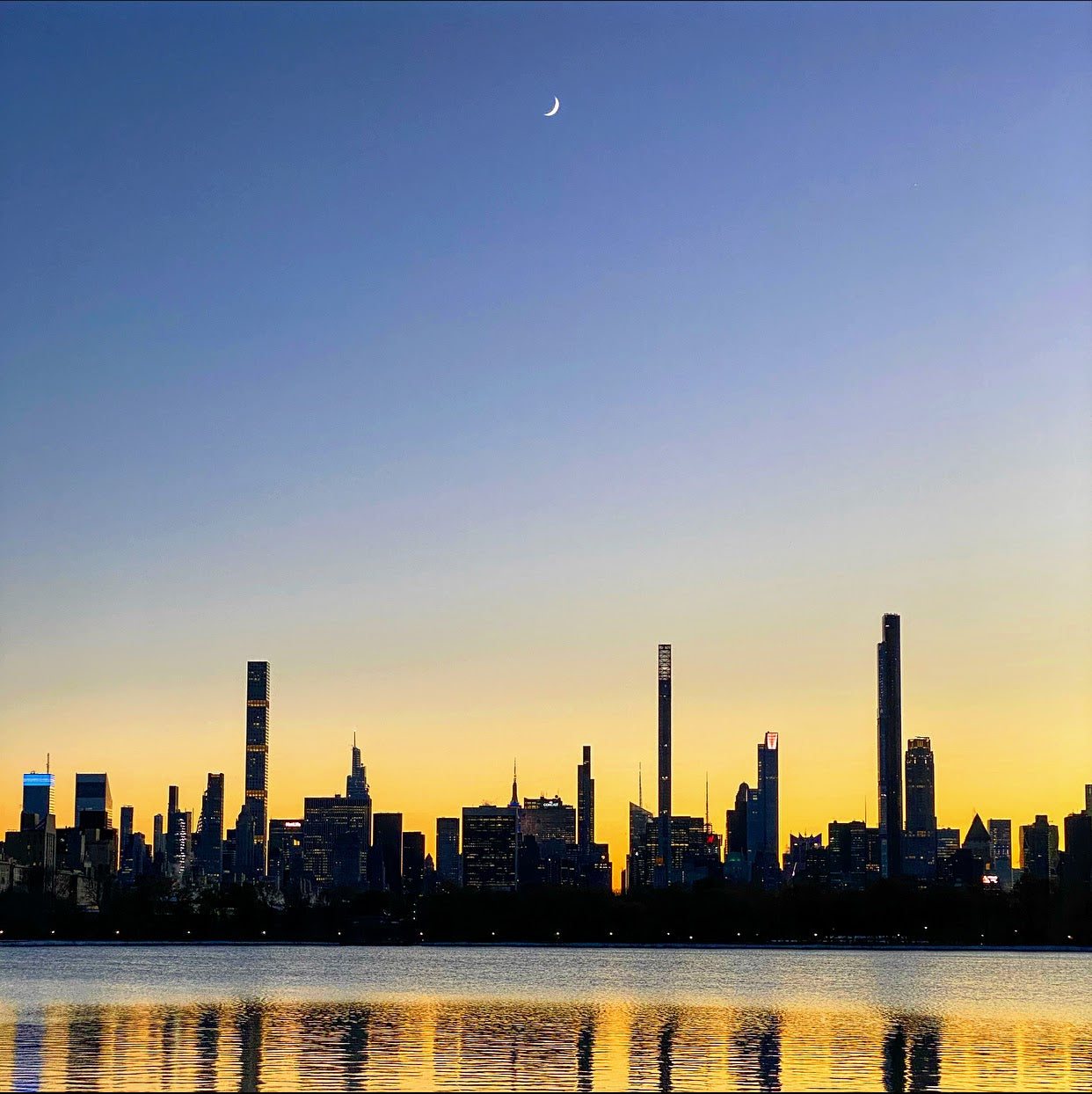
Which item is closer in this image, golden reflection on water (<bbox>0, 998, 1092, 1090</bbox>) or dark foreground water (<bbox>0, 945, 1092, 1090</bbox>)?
golden reflection on water (<bbox>0, 998, 1092, 1090</bbox>)

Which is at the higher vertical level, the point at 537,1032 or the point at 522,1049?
the point at 522,1049

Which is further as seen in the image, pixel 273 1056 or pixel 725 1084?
pixel 273 1056

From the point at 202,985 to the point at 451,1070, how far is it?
215 ft

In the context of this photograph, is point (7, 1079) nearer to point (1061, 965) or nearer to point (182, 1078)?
point (182, 1078)

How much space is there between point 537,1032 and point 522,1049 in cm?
847

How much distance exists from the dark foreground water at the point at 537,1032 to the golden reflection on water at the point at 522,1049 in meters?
0.13

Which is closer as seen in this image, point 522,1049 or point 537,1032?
point 522,1049

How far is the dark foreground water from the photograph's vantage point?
49.0 metres

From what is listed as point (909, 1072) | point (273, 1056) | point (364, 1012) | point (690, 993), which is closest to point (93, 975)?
point (690, 993)

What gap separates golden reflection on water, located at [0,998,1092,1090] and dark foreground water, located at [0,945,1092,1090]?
0.42ft

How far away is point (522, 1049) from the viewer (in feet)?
190

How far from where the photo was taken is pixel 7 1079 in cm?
4622

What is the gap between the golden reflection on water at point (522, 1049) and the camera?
1890 inches

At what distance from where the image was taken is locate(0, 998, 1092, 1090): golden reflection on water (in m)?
48.0
